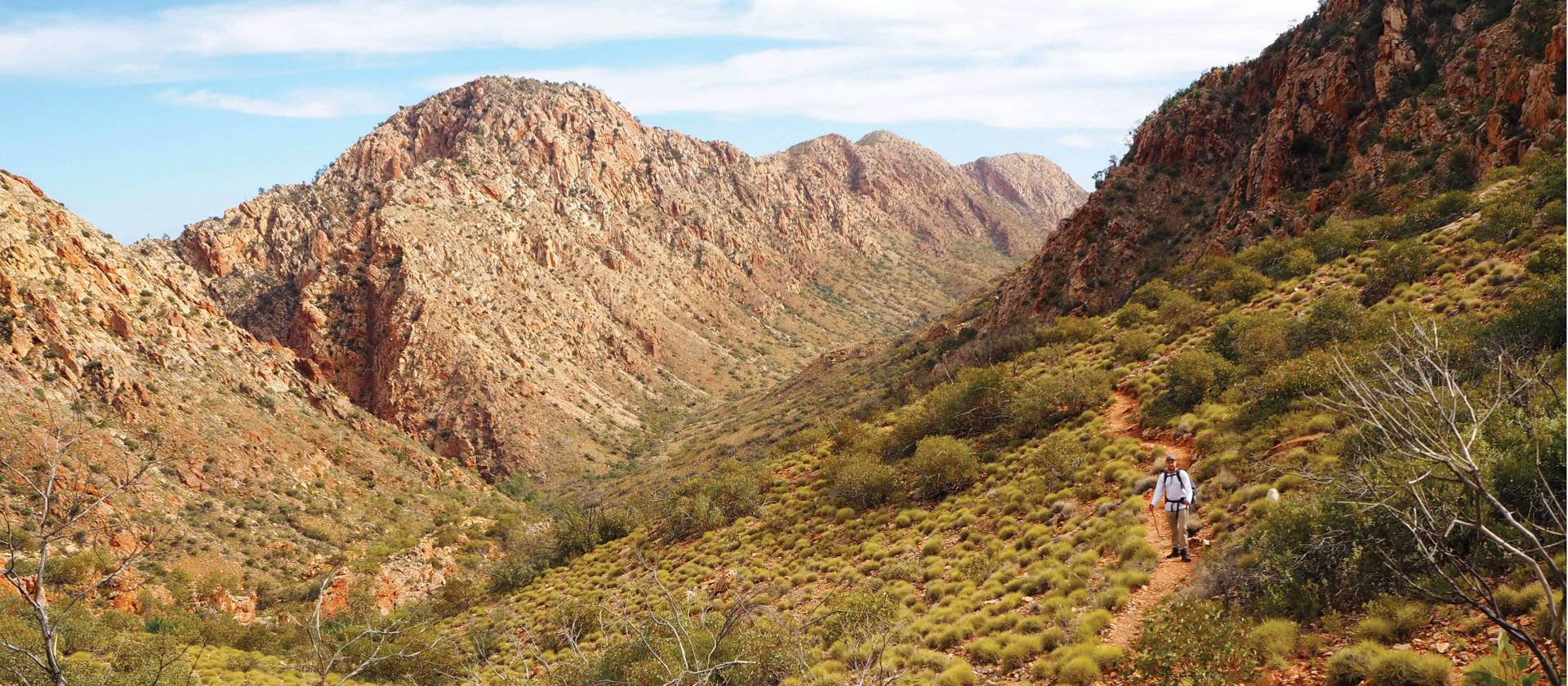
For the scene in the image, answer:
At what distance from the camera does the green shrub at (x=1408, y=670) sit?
284 inches

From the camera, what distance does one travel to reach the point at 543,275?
85.9 m

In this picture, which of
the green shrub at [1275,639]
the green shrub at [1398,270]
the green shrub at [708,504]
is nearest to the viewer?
the green shrub at [1275,639]

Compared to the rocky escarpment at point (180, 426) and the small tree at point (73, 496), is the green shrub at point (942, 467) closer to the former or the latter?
the small tree at point (73, 496)

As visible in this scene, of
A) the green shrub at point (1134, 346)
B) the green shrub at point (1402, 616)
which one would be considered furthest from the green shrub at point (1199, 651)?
the green shrub at point (1134, 346)


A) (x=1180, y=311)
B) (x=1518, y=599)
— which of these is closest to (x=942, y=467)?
(x=1180, y=311)

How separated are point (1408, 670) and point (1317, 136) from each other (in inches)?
1380

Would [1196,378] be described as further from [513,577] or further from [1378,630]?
[513,577]

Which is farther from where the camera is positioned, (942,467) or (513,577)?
(513,577)

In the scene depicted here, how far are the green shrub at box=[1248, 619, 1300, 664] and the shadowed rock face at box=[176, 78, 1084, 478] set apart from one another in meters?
55.4

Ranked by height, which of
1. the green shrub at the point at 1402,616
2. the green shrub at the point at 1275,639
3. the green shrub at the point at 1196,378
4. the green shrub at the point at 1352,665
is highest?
the green shrub at the point at 1196,378

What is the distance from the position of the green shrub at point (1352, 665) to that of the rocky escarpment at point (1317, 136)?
1041 inches

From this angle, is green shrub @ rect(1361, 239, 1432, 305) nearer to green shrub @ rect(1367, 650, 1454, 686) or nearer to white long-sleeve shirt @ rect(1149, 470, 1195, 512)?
white long-sleeve shirt @ rect(1149, 470, 1195, 512)

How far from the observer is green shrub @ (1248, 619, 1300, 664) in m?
8.79

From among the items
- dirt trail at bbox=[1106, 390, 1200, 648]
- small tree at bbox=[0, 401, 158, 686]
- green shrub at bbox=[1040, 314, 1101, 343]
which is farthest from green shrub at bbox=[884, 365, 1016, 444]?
small tree at bbox=[0, 401, 158, 686]
